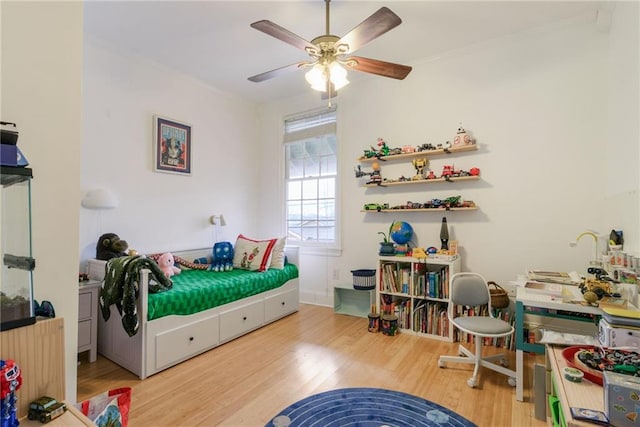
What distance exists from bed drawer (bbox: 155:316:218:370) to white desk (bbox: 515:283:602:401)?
92.1 inches

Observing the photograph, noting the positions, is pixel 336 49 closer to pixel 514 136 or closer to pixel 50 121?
pixel 50 121

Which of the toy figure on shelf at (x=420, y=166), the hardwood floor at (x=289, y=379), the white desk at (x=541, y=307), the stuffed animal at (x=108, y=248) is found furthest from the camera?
the toy figure on shelf at (x=420, y=166)

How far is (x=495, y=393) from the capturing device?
6.61ft

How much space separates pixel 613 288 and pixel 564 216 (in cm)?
118

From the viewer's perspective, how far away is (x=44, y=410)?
35.6 inches

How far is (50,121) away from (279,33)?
1.39 meters

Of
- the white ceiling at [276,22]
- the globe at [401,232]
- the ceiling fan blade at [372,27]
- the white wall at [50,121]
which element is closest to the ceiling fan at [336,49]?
the ceiling fan blade at [372,27]

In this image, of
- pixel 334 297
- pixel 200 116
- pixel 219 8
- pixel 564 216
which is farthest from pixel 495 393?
pixel 200 116

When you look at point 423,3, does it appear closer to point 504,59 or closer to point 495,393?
point 504,59

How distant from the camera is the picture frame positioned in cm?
339

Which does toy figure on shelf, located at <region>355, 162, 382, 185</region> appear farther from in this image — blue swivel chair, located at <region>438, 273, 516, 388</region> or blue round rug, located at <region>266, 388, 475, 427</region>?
blue round rug, located at <region>266, 388, 475, 427</region>

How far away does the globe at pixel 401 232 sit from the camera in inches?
132

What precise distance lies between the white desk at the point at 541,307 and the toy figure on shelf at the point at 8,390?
232cm

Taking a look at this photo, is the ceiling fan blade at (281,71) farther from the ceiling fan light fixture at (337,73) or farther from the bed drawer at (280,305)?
the bed drawer at (280,305)
